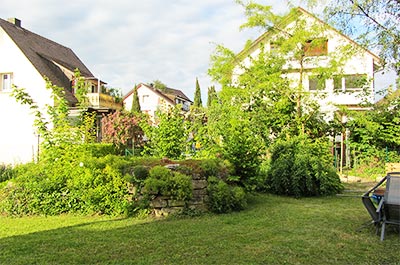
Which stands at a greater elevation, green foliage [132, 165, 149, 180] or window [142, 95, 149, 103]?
window [142, 95, 149, 103]

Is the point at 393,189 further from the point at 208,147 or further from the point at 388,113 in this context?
the point at 388,113

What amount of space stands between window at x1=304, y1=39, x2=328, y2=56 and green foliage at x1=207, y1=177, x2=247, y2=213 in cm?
872

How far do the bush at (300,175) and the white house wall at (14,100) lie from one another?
15.7 meters

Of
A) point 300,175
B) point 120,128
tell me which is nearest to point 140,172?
point 300,175

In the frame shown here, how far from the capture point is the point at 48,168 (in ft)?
25.9

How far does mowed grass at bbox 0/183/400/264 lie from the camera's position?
438 cm

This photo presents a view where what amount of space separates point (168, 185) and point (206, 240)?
1.97 meters

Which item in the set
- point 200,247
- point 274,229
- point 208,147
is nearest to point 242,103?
point 208,147

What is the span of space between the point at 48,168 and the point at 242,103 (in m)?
10.2

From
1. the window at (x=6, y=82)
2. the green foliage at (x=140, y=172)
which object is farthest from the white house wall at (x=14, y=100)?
the green foliage at (x=140, y=172)

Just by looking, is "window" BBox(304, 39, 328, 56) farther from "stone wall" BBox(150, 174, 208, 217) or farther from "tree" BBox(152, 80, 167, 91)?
"tree" BBox(152, 80, 167, 91)

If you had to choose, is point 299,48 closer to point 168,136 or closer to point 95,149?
point 168,136

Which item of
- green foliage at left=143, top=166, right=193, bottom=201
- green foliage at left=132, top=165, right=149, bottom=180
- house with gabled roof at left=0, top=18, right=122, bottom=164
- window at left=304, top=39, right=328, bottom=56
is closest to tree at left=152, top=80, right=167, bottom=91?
house with gabled roof at left=0, top=18, right=122, bottom=164

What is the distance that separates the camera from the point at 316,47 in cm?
1419
